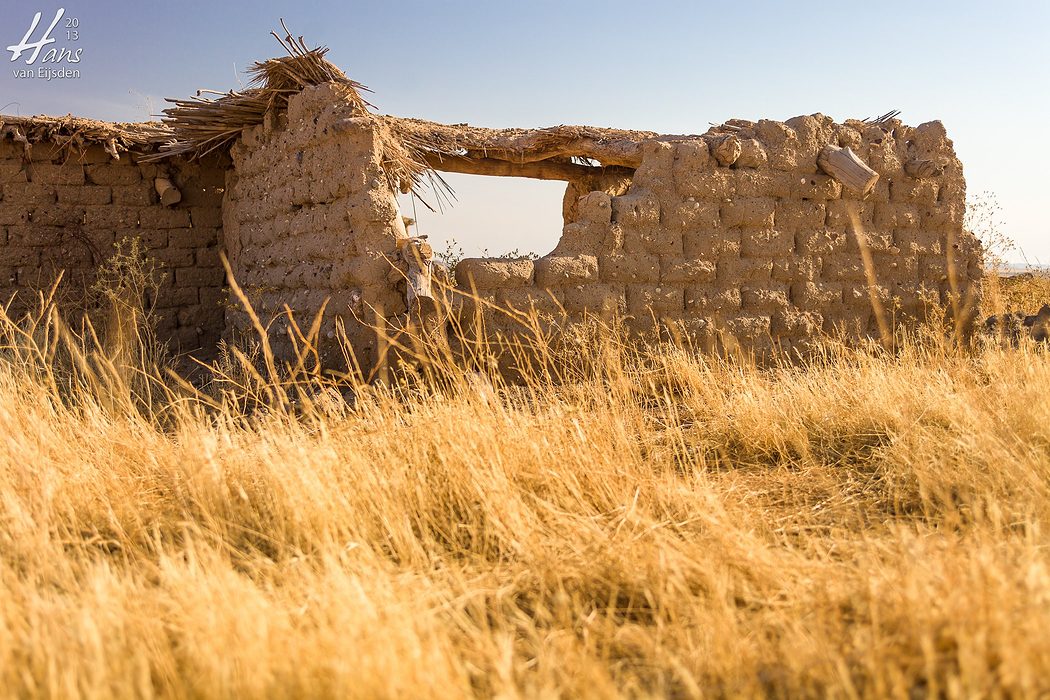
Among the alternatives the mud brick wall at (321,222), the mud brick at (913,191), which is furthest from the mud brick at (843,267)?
the mud brick wall at (321,222)

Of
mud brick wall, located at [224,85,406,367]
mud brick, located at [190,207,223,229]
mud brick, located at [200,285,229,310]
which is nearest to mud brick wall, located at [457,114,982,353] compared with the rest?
mud brick wall, located at [224,85,406,367]

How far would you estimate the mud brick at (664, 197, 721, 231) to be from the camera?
5.28 m

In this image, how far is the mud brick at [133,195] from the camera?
21.6ft

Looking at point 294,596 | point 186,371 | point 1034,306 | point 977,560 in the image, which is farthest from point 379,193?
point 1034,306

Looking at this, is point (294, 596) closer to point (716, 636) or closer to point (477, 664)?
point (477, 664)

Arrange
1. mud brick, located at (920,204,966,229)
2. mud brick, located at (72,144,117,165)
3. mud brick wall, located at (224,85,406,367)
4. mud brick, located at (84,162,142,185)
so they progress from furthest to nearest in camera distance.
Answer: mud brick, located at (84,162,142,185) < mud brick, located at (72,144,117,165) < mud brick, located at (920,204,966,229) < mud brick wall, located at (224,85,406,367)

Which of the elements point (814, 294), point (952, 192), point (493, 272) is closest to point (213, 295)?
point (493, 272)

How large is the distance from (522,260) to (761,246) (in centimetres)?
180

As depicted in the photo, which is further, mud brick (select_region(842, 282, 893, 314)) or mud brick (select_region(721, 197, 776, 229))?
mud brick (select_region(842, 282, 893, 314))

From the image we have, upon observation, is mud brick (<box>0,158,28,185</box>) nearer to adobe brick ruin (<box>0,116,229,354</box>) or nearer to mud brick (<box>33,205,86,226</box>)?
adobe brick ruin (<box>0,116,229,354</box>)

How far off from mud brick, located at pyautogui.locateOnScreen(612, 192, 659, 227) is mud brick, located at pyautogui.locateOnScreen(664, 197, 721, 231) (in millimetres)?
121

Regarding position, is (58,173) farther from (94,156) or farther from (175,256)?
(175,256)

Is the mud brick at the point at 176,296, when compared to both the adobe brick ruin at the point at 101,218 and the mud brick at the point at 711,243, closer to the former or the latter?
the adobe brick ruin at the point at 101,218

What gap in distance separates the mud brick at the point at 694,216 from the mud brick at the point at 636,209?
12 cm
